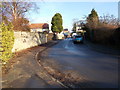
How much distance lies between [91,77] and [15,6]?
24169mm

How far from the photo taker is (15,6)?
25.9 meters

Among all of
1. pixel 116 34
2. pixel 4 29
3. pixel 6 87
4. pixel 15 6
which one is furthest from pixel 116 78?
pixel 15 6

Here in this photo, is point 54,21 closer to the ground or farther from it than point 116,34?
farther from it

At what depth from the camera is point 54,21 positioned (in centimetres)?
6494

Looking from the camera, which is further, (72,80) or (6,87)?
(72,80)

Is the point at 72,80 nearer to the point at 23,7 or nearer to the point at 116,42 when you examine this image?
the point at 116,42

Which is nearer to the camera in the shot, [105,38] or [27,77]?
[27,77]

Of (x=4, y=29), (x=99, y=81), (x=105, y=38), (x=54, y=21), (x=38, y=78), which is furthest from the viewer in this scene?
(x=54, y=21)

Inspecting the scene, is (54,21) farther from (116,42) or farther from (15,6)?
(116,42)

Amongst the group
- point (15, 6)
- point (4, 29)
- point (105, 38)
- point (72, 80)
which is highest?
point (15, 6)

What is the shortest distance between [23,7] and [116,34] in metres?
19.8

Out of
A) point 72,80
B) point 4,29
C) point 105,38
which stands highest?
point 4,29

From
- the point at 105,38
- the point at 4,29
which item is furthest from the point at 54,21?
the point at 4,29

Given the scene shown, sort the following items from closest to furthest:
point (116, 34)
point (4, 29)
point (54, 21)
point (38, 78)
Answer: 1. point (38, 78)
2. point (4, 29)
3. point (116, 34)
4. point (54, 21)
